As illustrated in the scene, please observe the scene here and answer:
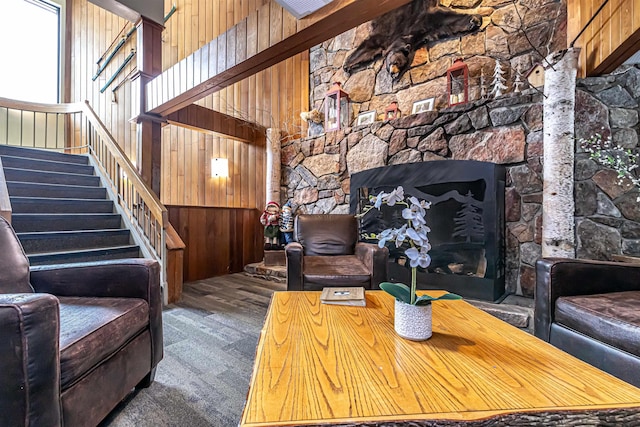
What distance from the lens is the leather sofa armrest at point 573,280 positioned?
1455mm

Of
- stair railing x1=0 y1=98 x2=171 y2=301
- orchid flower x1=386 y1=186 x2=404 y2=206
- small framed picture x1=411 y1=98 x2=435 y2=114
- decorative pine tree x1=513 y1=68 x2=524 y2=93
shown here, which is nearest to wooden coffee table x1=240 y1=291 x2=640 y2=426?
orchid flower x1=386 y1=186 x2=404 y2=206

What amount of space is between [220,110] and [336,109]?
1.87 m

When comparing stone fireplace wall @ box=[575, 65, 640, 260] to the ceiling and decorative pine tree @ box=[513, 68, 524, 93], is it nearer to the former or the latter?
decorative pine tree @ box=[513, 68, 524, 93]

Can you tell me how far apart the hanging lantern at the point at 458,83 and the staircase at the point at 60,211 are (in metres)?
3.61

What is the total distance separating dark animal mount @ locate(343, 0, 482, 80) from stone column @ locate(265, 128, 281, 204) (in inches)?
61.3

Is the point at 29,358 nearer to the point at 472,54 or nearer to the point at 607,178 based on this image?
the point at 607,178

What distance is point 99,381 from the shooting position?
1.06m

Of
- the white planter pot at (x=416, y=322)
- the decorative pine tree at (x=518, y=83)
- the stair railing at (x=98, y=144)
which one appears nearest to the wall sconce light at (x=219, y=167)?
the stair railing at (x=98, y=144)

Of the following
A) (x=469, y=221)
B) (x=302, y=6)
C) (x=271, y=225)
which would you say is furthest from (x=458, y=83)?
(x=271, y=225)

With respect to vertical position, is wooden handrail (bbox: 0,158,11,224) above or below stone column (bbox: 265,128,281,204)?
below

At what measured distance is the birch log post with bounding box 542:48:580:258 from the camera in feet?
6.86

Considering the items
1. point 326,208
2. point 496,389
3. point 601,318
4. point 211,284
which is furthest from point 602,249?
point 211,284

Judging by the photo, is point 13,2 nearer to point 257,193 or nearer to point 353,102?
point 257,193

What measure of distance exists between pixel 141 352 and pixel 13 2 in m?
6.85
